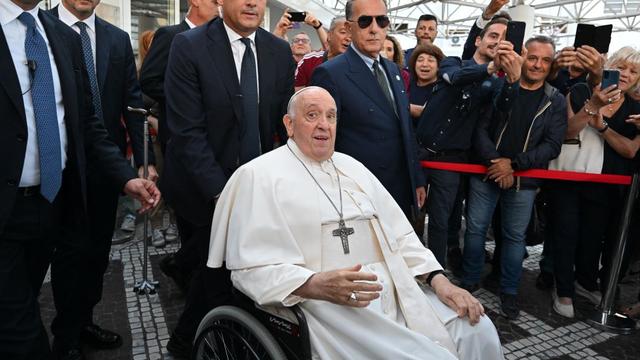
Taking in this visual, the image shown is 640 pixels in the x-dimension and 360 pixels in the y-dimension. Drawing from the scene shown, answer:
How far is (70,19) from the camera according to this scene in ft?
9.70

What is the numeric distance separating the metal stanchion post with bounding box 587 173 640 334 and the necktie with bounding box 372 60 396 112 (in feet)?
6.30

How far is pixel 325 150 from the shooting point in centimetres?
234

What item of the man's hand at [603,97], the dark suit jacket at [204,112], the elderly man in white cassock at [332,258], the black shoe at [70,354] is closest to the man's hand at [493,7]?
the man's hand at [603,97]

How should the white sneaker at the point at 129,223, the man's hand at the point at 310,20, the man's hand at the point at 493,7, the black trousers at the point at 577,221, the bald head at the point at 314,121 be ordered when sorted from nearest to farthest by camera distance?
the bald head at the point at 314,121 → the black trousers at the point at 577,221 → the man's hand at the point at 493,7 → the man's hand at the point at 310,20 → the white sneaker at the point at 129,223

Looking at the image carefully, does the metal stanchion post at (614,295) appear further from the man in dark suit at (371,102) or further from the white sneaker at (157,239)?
the white sneaker at (157,239)

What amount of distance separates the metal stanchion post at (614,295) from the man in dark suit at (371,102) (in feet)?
5.58

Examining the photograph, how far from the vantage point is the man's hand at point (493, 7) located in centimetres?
427

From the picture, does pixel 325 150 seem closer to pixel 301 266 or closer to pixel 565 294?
pixel 301 266

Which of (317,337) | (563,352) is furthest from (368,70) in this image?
(563,352)

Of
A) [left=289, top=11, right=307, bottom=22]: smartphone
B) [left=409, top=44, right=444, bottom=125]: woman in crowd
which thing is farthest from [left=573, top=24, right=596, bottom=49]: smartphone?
[left=289, top=11, right=307, bottom=22]: smartphone

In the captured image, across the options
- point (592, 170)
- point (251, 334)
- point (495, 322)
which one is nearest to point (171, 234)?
point (495, 322)

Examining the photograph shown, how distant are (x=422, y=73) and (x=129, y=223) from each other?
328 centimetres

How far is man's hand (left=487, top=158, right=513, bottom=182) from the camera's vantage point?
12.1ft

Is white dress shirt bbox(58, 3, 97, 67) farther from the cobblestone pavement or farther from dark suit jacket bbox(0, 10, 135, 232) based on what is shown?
the cobblestone pavement
